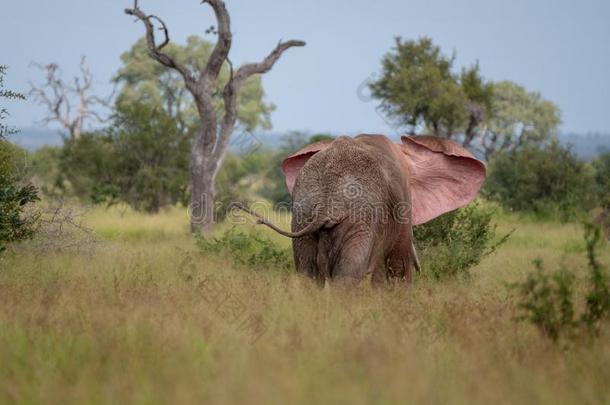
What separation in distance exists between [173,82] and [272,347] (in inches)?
1938

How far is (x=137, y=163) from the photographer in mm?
22656

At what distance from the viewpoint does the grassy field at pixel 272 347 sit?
4.33 metres

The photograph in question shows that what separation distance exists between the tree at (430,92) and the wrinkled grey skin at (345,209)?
18.0 m

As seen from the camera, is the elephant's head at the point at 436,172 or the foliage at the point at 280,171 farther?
the foliage at the point at 280,171

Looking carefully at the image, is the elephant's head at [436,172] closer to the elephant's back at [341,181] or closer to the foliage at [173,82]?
the elephant's back at [341,181]

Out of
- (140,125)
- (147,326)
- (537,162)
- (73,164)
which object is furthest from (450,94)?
(147,326)

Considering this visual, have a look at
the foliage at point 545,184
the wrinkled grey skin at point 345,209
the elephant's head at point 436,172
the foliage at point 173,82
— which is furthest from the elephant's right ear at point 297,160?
the foliage at point 173,82

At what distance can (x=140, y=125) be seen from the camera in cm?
2291

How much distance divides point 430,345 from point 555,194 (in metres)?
15.6

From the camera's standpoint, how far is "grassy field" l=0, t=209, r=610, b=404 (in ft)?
14.2

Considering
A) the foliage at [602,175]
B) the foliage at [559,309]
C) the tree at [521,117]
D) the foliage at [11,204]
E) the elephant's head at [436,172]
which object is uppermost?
the tree at [521,117]

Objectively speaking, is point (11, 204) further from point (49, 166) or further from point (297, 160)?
point (49, 166)

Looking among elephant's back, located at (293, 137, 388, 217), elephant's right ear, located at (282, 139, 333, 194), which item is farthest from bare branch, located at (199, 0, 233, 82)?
elephant's back, located at (293, 137, 388, 217)

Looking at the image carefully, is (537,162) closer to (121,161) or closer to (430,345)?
(121,161)
